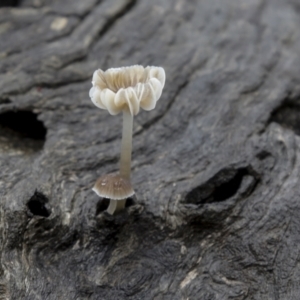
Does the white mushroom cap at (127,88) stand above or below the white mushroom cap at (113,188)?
above

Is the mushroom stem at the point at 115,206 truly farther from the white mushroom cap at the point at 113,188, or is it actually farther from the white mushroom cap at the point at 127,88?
the white mushroom cap at the point at 127,88

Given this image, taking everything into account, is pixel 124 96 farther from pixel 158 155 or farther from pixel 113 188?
pixel 158 155

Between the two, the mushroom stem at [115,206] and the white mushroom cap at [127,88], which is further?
the mushroom stem at [115,206]

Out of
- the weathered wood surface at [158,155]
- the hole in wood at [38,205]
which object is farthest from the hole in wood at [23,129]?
the hole in wood at [38,205]

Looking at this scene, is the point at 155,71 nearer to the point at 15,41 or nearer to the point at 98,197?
the point at 98,197

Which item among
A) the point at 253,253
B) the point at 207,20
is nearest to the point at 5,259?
the point at 253,253

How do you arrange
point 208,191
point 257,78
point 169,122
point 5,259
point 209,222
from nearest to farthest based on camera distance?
point 5,259 → point 209,222 → point 208,191 → point 169,122 → point 257,78
